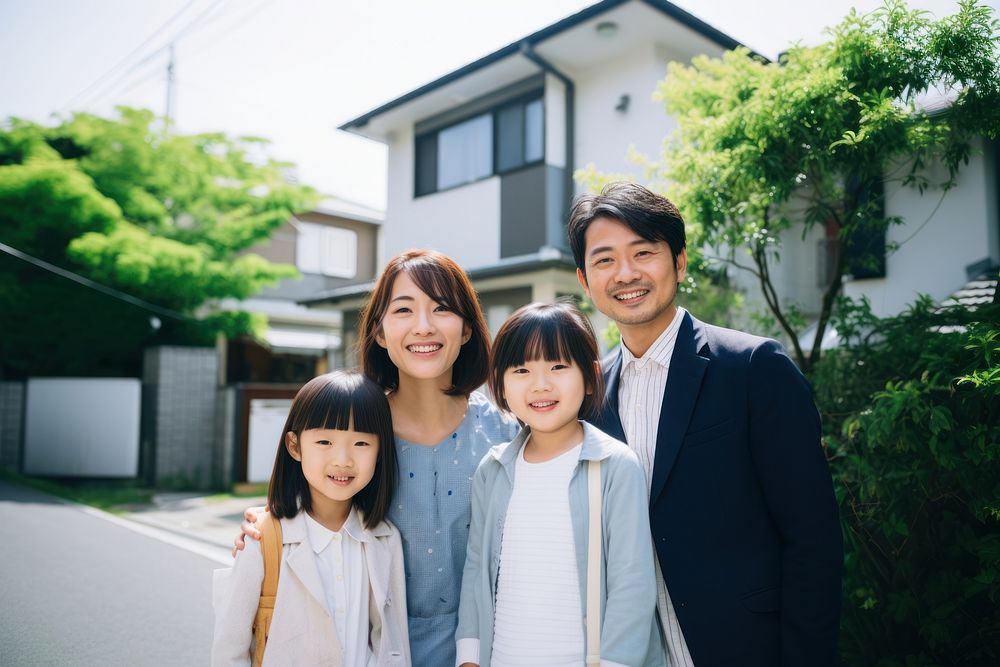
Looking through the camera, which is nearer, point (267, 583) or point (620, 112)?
point (267, 583)

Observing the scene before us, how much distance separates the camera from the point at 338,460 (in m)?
2.46

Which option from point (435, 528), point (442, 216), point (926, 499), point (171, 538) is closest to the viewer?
point (435, 528)

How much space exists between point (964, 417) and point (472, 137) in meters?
10.2

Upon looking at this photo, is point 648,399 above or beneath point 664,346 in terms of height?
beneath

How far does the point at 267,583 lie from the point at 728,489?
1611mm

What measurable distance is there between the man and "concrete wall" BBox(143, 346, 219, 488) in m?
12.1

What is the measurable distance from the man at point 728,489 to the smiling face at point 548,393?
0.93 ft

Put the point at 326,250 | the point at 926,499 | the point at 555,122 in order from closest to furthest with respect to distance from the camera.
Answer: the point at 926,499, the point at 555,122, the point at 326,250

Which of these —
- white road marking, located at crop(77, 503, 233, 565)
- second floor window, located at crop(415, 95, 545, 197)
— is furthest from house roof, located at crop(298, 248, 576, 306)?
white road marking, located at crop(77, 503, 233, 565)

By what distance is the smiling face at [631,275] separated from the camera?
2428 millimetres

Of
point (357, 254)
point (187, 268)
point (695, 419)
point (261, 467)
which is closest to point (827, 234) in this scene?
point (695, 419)

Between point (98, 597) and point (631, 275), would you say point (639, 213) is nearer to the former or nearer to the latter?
point (631, 275)

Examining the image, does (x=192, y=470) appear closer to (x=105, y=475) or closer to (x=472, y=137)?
(x=105, y=475)

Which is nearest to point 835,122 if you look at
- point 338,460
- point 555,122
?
point 338,460
